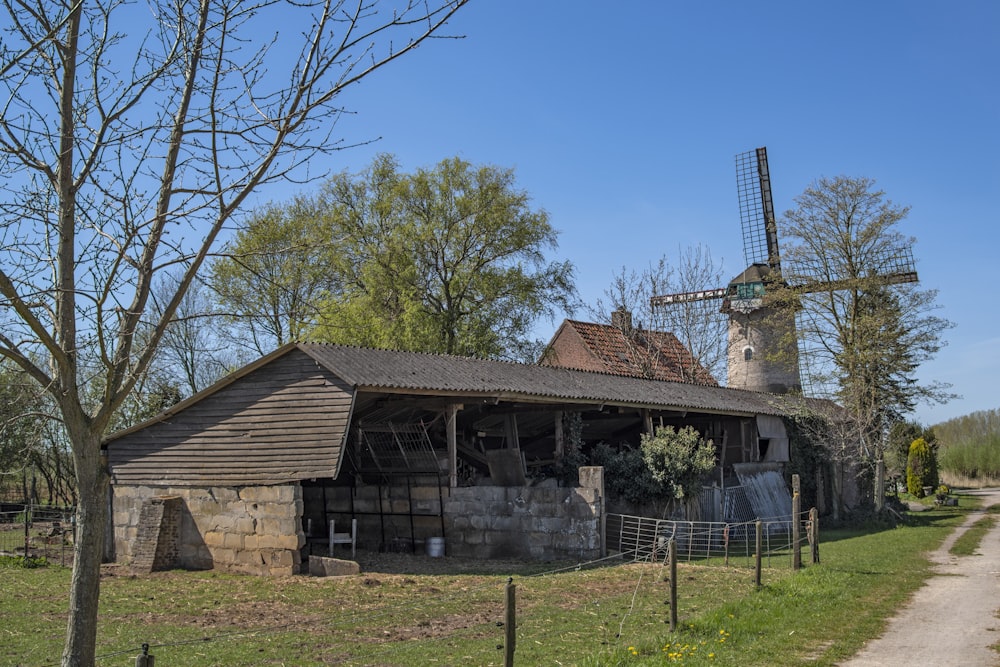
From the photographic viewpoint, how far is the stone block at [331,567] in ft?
53.5

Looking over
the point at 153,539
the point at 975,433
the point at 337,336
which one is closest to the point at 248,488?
the point at 153,539

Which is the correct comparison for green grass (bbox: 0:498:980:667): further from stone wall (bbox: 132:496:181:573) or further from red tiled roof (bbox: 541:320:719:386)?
red tiled roof (bbox: 541:320:719:386)

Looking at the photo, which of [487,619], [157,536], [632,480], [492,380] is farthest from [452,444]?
[487,619]

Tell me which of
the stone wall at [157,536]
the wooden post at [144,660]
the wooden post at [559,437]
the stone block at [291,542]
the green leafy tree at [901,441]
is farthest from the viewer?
the green leafy tree at [901,441]

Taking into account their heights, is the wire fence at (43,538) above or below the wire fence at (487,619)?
above

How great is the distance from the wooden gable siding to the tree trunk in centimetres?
1036

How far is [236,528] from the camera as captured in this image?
1783 cm

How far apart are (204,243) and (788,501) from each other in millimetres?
26134

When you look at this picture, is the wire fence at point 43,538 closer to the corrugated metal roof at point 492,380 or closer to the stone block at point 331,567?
the stone block at point 331,567

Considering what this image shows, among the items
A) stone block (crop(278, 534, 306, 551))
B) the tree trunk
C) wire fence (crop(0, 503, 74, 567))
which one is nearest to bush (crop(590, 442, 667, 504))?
stone block (crop(278, 534, 306, 551))

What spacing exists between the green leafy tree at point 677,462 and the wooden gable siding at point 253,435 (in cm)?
750

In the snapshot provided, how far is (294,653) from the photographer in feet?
31.7

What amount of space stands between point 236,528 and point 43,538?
8.84 metres

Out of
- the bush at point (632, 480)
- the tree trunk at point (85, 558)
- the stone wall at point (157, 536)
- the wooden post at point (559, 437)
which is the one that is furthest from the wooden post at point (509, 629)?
the wooden post at point (559, 437)
